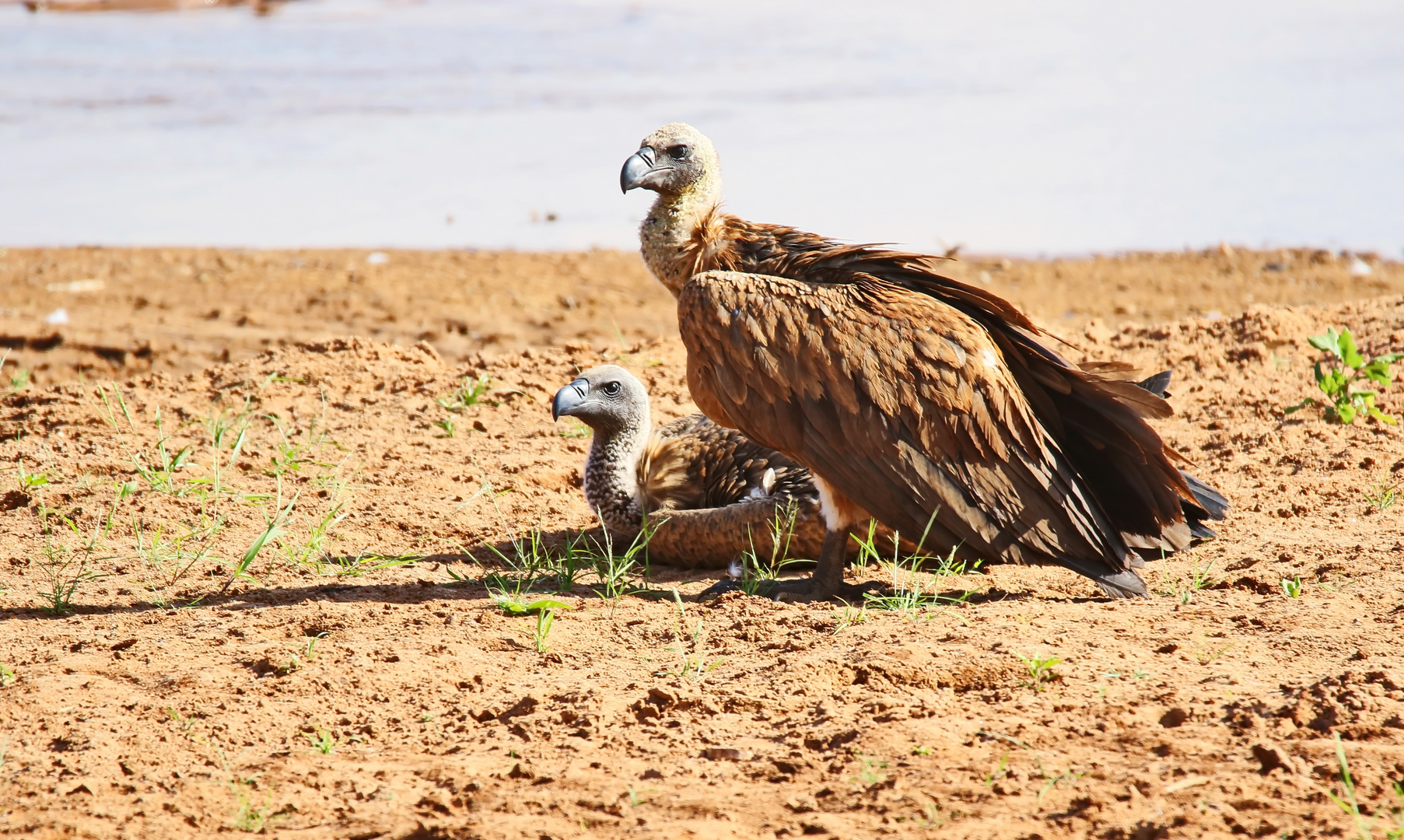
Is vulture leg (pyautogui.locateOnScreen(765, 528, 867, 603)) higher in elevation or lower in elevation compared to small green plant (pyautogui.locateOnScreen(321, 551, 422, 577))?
higher

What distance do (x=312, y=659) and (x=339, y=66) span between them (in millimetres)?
15934

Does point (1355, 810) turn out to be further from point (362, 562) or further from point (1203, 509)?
point (362, 562)

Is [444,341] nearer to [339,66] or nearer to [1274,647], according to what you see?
[1274,647]

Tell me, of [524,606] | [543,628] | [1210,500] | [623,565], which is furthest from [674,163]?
[1210,500]

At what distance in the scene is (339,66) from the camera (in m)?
17.9

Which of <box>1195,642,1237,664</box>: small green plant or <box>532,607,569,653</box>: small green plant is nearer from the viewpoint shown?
<box>1195,642,1237,664</box>: small green plant

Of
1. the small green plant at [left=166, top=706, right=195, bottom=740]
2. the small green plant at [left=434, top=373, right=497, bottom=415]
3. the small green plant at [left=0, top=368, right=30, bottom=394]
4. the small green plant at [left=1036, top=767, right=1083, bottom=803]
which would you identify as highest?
the small green plant at [left=434, top=373, right=497, bottom=415]

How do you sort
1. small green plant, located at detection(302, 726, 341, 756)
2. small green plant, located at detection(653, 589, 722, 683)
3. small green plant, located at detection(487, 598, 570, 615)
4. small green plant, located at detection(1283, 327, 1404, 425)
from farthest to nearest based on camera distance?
small green plant, located at detection(1283, 327, 1404, 425) → small green plant, located at detection(487, 598, 570, 615) → small green plant, located at detection(653, 589, 722, 683) → small green plant, located at detection(302, 726, 341, 756)

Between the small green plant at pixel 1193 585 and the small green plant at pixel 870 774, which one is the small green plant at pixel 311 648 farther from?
the small green plant at pixel 1193 585

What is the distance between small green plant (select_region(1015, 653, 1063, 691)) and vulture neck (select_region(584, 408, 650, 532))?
81.0 inches

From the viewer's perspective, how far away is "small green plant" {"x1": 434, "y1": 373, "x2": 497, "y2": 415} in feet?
20.0

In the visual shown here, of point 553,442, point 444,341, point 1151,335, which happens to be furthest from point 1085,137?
point 553,442

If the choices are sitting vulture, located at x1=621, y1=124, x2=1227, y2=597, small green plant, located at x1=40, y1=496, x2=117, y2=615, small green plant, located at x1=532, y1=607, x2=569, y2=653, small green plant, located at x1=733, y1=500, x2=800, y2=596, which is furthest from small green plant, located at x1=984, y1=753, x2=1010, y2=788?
small green plant, located at x1=40, y1=496, x2=117, y2=615

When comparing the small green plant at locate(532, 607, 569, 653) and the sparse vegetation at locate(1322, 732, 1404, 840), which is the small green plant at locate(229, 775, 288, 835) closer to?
the small green plant at locate(532, 607, 569, 653)
